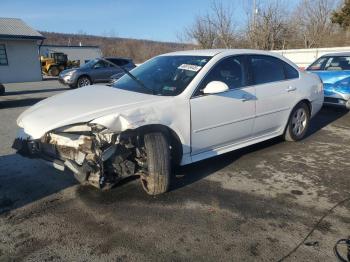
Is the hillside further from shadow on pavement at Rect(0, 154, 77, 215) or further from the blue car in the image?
shadow on pavement at Rect(0, 154, 77, 215)

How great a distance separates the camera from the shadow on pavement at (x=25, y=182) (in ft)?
12.0

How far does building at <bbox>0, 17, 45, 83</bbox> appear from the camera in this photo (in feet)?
75.4

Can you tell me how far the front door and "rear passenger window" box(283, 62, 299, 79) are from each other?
107 cm

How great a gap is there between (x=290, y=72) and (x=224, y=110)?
1863mm

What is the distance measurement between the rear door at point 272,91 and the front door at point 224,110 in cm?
19

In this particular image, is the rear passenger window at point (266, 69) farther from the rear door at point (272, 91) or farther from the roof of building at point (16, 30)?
the roof of building at point (16, 30)

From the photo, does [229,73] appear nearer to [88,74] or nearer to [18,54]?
[88,74]

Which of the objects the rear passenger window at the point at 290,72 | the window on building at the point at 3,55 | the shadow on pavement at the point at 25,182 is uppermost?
the window on building at the point at 3,55

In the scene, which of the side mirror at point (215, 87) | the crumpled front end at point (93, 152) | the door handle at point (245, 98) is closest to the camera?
the crumpled front end at point (93, 152)

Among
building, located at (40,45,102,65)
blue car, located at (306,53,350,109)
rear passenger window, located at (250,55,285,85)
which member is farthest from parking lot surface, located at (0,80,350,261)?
building, located at (40,45,102,65)

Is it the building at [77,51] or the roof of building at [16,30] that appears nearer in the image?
the roof of building at [16,30]

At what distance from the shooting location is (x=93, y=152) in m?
3.42

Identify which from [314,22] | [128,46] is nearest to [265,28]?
[314,22]

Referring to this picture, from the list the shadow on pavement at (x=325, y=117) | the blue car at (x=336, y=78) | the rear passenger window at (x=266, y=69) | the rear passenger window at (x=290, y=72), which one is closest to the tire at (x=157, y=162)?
the rear passenger window at (x=266, y=69)
